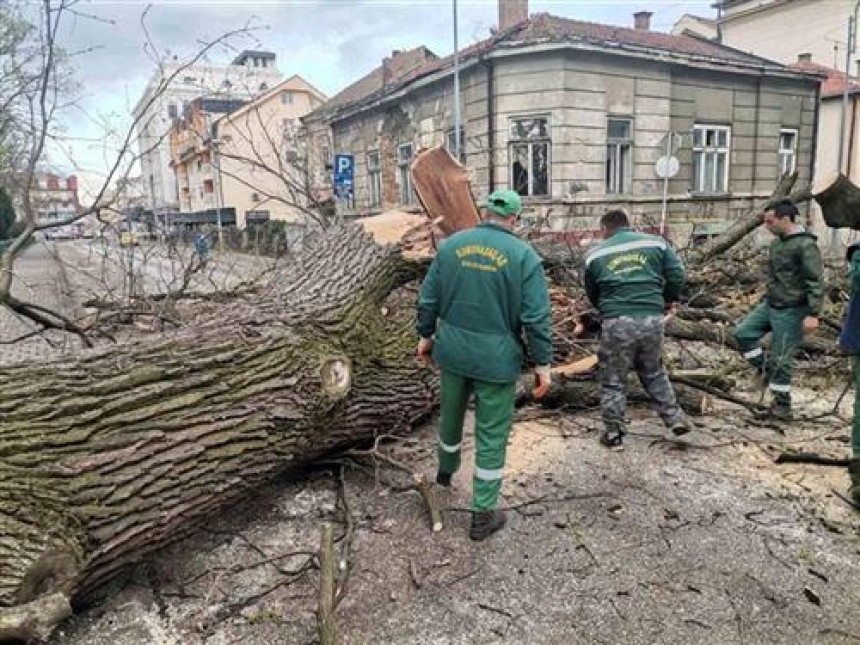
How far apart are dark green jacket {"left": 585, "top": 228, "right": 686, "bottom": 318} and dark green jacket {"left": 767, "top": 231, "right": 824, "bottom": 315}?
100 centimetres

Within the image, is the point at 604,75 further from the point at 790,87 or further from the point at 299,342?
the point at 299,342

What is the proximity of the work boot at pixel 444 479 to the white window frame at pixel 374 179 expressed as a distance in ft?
54.3

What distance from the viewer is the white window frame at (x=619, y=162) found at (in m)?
14.9

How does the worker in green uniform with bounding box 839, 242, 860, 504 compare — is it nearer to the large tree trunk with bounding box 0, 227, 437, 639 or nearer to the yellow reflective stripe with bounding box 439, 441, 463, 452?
the yellow reflective stripe with bounding box 439, 441, 463, 452

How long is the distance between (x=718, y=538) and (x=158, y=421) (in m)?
2.75

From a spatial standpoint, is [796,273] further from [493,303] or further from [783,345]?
[493,303]

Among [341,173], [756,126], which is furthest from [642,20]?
[341,173]

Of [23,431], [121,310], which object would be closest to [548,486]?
[23,431]

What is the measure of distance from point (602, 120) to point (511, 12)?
16.2ft

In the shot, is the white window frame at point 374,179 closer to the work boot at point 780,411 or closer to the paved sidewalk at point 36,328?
the paved sidewalk at point 36,328

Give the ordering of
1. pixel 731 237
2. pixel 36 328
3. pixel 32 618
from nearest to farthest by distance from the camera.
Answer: pixel 32 618 → pixel 731 237 → pixel 36 328

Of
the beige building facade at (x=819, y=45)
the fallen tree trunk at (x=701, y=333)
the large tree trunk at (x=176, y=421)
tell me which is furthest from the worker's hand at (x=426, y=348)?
the beige building facade at (x=819, y=45)

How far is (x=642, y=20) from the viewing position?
21250 millimetres

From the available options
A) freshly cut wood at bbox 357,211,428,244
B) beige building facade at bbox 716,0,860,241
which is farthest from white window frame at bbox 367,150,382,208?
freshly cut wood at bbox 357,211,428,244
